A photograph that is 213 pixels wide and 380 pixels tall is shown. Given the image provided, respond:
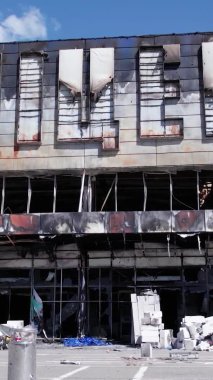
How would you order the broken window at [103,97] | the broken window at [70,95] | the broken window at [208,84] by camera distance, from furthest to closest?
the broken window at [70,95]
the broken window at [103,97]
the broken window at [208,84]

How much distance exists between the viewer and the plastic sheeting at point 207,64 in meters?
23.9

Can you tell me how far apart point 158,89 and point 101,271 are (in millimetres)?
8974

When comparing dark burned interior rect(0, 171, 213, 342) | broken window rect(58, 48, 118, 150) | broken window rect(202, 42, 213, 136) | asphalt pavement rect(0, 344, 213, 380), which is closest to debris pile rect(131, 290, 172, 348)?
dark burned interior rect(0, 171, 213, 342)

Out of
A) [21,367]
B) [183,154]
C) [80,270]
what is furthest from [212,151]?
[21,367]

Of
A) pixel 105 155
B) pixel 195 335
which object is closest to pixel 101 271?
pixel 105 155

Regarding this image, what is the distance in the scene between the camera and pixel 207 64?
2409 centimetres

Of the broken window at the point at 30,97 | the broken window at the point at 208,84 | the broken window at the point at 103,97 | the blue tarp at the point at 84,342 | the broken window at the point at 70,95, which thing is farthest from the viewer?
the broken window at the point at 30,97

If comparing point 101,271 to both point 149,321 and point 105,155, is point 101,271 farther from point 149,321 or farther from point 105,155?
point 105,155

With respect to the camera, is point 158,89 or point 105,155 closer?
point 105,155

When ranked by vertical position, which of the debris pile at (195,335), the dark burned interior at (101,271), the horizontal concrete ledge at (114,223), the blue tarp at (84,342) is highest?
the horizontal concrete ledge at (114,223)

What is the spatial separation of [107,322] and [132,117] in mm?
9523

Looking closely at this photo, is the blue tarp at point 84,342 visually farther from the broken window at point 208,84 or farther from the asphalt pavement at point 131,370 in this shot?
the broken window at point 208,84

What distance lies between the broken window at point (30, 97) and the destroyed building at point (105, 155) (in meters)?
0.05

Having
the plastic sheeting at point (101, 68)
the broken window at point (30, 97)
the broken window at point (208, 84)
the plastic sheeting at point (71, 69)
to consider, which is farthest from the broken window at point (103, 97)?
the broken window at point (208, 84)
